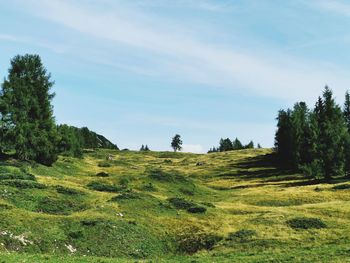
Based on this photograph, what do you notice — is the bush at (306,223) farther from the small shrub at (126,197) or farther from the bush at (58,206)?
the bush at (58,206)

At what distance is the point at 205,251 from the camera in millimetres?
34719

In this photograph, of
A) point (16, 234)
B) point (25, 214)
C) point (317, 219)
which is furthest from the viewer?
point (317, 219)

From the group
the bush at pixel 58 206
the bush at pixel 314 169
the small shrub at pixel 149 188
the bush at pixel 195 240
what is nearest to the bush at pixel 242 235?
the bush at pixel 195 240

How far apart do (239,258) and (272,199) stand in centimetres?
3497

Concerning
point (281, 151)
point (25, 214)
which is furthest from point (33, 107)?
point (281, 151)

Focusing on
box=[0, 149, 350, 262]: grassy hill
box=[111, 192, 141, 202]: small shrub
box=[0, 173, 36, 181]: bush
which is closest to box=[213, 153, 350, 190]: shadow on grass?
box=[0, 149, 350, 262]: grassy hill

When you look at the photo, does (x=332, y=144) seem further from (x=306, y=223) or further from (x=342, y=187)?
(x=306, y=223)

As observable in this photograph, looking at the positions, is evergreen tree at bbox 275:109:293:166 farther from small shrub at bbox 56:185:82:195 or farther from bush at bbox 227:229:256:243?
bush at bbox 227:229:256:243

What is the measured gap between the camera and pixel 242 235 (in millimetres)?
37719

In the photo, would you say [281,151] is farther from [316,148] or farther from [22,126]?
[22,126]

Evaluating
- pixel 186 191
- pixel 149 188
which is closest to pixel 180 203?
pixel 149 188

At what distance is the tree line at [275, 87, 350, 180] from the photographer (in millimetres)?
84438

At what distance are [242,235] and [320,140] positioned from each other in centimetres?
5532

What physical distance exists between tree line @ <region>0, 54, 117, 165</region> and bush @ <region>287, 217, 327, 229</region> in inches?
1775
